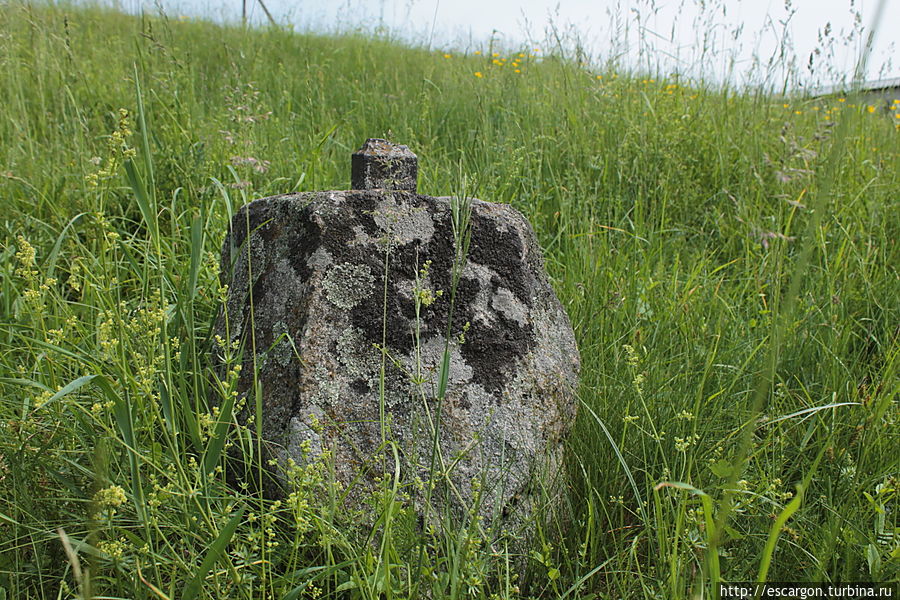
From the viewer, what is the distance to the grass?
1.22m

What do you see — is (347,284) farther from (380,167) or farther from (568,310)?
(568,310)

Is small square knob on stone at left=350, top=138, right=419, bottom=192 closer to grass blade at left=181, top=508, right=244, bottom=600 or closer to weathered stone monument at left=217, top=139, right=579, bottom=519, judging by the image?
weathered stone monument at left=217, top=139, right=579, bottom=519

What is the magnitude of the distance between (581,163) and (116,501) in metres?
3.01

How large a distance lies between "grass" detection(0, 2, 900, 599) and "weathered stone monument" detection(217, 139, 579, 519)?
119mm

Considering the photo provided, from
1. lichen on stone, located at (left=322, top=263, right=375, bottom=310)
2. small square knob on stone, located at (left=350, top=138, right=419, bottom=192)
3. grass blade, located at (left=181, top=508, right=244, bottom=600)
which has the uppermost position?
small square knob on stone, located at (left=350, top=138, right=419, bottom=192)

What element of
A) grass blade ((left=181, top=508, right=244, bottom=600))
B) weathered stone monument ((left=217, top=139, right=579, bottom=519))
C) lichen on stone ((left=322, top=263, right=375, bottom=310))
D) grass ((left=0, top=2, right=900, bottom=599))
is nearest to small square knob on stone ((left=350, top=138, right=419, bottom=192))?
weathered stone monument ((left=217, top=139, right=579, bottom=519))

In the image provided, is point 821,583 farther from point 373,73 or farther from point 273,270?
point 373,73

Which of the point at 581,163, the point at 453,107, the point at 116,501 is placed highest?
the point at 453,107

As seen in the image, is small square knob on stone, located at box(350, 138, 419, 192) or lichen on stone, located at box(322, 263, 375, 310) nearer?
lichen on stone, located at box(322, 263, 375, 310)

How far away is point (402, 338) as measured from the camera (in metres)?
1.61

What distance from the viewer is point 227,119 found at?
11.8ft

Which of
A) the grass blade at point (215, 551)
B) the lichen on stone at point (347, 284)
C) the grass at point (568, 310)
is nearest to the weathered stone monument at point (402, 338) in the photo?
the lichen on stone at point (347, 284)

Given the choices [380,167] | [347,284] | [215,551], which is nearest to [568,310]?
[380,167]

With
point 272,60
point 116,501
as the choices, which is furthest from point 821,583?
point 272,60
